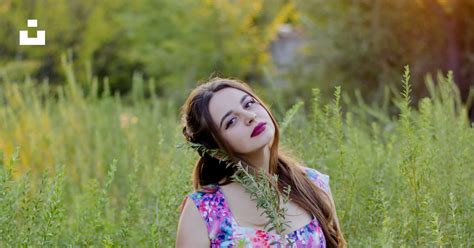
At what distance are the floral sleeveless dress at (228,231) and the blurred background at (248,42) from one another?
7791 millimetres

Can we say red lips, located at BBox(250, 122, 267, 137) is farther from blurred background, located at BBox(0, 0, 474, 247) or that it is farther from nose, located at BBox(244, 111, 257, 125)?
blurred background, located at BBox(0, 0, 474, 247)

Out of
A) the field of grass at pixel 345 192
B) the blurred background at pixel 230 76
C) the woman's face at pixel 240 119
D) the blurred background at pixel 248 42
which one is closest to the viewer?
the woman's face at pixel 240 119

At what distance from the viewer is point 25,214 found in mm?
3195

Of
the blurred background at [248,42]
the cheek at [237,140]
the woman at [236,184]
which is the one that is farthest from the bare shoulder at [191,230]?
the blurred background at [248,42]

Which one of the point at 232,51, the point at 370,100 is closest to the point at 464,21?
the point at 370,100

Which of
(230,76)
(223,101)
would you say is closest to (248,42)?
(230,76)

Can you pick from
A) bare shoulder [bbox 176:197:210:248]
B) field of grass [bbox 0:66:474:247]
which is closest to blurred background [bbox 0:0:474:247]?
field of grass [bbox 0:66:474:247]

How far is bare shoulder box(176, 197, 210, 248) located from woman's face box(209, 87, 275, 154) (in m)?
0.22

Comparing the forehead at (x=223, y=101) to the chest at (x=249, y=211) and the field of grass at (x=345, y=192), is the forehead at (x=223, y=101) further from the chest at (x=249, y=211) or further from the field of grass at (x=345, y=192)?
the field of grass at (x=345, y=192)

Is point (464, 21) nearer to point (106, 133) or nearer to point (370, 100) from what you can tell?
point (370, 100)

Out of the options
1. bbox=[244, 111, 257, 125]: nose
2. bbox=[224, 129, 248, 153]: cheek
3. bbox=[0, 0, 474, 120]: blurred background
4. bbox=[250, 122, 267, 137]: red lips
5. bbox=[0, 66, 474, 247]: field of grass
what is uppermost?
bbox=[244, 111, 257, 125]: nose

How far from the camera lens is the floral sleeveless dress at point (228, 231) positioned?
2641 millimetres

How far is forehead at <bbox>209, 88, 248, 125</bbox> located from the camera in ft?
8.80

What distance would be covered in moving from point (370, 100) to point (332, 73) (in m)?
0.83
